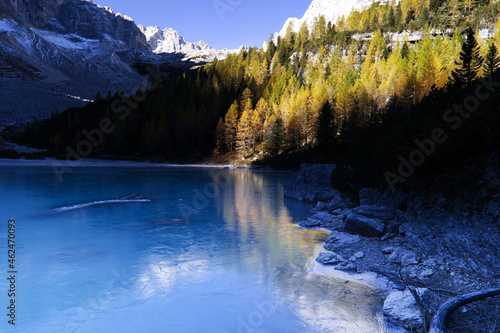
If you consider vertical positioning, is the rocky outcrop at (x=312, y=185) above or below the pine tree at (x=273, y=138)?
below

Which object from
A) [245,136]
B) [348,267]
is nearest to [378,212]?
[348,267]

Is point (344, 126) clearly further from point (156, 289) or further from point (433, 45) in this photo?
point (156, 289)

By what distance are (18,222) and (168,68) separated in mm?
201102

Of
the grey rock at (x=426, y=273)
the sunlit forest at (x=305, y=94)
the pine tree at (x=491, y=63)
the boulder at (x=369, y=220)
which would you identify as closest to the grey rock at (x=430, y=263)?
the grey rock at (x=426, y=273)

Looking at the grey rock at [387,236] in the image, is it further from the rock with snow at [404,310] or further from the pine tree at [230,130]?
the pine tree at [230,130]

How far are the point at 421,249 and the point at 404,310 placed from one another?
355cm

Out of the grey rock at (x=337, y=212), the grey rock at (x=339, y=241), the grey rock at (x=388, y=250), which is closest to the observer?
the grey rock at (x=388, y=250)

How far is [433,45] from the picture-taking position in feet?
200

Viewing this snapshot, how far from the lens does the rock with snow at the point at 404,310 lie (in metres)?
5.07

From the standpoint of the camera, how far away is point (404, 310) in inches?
209

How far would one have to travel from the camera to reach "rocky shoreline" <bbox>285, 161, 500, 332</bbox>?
18.7 ft

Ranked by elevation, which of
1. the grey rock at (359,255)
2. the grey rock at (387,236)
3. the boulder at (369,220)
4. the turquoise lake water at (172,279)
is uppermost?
the boulder at (369,220)

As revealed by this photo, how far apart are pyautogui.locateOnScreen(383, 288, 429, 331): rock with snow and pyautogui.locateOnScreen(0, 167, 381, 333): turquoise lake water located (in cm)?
45

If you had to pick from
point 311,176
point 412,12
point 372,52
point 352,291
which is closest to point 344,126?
point 311,176
